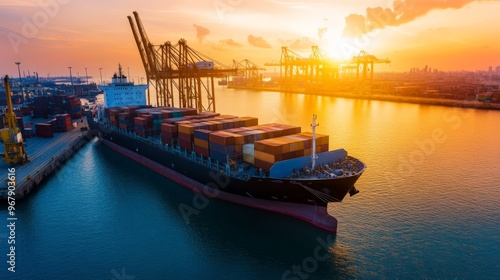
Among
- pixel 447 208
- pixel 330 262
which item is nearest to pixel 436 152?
pixel 447 208

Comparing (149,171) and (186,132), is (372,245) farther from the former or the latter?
(149,171)

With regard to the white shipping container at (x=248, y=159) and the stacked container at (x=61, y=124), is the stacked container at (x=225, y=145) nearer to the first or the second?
the white shipping container at (x=248, y=159)

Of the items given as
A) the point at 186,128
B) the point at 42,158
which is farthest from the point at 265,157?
the point at 42,158

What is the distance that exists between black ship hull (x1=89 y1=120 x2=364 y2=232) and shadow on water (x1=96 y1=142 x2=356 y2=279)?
751mm

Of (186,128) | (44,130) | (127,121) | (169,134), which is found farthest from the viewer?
(44,130)

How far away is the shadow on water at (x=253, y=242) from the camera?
1827 cm

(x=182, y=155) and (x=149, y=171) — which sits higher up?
(x=182, y=155)

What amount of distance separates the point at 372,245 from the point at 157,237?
1499cm

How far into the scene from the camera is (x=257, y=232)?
22.1m

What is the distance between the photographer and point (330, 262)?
18797 millimetres

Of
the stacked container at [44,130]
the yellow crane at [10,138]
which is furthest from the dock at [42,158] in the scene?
the yellow crane at [10,138]

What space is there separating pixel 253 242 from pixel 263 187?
13.0 ft

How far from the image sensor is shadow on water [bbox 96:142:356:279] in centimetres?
1827

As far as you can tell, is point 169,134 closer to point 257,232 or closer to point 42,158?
point 257,232
